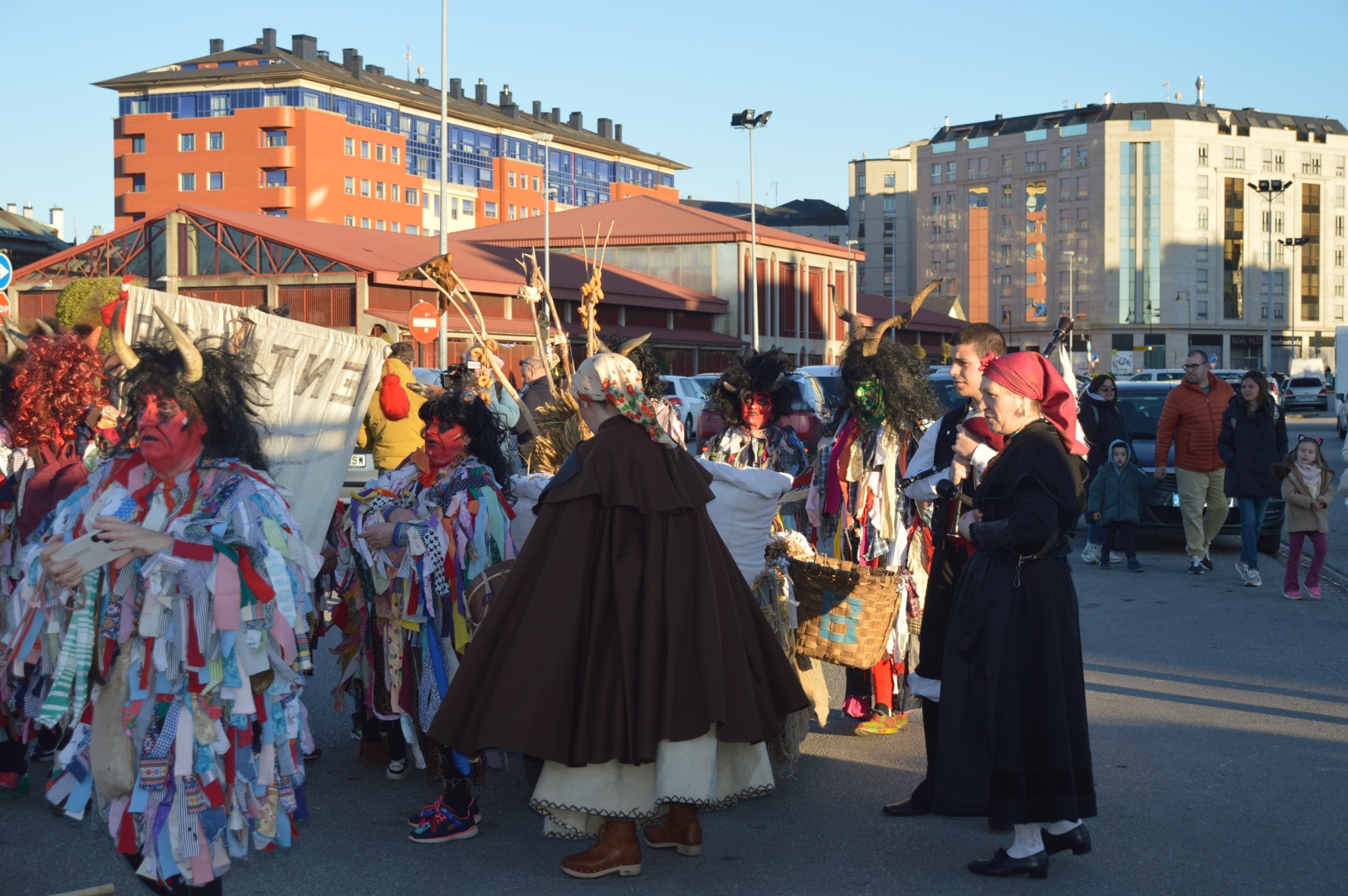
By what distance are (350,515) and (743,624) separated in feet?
6.02

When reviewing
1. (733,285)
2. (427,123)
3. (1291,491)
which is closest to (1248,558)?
(1291,491)

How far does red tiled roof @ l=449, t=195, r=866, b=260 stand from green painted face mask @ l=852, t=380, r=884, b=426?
48.5 meters

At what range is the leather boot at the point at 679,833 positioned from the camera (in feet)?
16.4

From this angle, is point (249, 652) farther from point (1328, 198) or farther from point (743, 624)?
point (1328, 198)

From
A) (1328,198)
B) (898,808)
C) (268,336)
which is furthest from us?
(1328,198)

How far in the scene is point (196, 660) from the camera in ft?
12.8

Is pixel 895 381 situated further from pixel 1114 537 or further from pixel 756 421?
pixel 1114 537

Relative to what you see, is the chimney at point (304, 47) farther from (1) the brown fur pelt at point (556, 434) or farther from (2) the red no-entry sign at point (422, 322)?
(1) the brown fur pelt at point (556, 434)

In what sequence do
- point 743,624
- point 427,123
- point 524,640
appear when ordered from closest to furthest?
point 524,640 → point 743,624 → point 427,123

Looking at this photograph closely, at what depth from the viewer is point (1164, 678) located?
25.9 feet

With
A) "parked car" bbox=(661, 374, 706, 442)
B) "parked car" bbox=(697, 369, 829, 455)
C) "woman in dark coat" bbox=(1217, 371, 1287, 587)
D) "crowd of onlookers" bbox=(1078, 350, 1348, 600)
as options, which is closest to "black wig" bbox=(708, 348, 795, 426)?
"crowd of onlookers" bbox=(1078, 350, 1348, 600)

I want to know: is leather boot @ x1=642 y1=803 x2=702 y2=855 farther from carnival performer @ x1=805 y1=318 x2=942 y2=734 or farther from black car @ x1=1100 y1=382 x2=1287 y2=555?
black car @ x1=1100 y1=382 x2=1287 y2=555

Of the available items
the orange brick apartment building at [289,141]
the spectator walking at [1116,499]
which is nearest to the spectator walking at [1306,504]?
the spectator walking at [1116,499]

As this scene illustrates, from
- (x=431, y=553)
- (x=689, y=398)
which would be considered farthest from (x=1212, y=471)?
(x=689, y=398)
